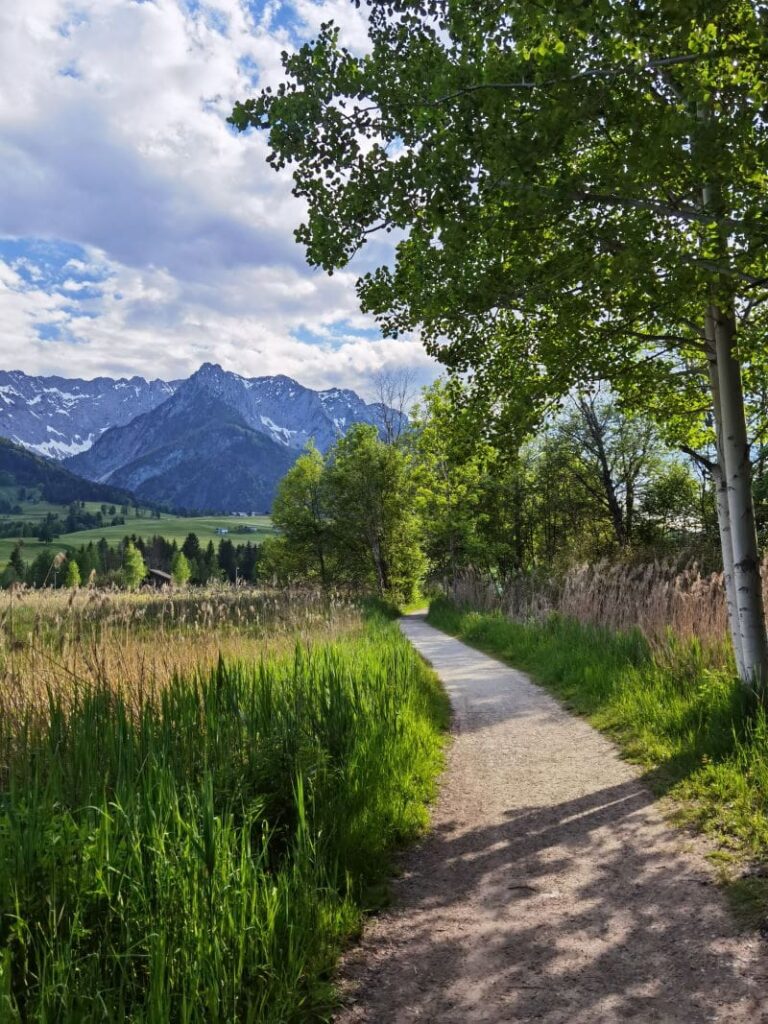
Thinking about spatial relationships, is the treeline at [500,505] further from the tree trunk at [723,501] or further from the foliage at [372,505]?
the tree trunk at [723,501]

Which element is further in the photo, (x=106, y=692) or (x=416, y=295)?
(x=416, y=295)

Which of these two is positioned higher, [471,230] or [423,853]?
[471,230]

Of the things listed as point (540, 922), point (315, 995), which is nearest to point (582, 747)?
point (540, 922)

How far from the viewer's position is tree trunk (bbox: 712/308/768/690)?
21.8ft

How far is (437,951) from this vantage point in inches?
143

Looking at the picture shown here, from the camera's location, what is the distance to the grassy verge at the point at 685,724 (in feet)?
15.6

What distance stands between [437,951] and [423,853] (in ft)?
4.29

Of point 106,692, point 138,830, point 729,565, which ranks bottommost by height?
point 138,830

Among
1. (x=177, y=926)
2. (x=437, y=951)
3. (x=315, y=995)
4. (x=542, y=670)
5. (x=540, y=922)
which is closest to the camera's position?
(x=177, y=926)

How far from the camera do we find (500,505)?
38.8 meters

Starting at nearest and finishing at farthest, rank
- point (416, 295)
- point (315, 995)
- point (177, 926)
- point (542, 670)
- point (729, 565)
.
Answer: point (177, 926) < point (315, 995) < point (416, 295) < point (729, 565) < point (542, 670)

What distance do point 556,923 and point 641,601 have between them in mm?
8904

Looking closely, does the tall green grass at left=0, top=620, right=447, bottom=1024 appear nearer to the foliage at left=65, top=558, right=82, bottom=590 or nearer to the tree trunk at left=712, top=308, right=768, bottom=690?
the foliage at left=65, top=558, right=82, bottom=590

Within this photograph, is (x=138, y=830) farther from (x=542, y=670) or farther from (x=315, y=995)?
(x=542, y=670)
